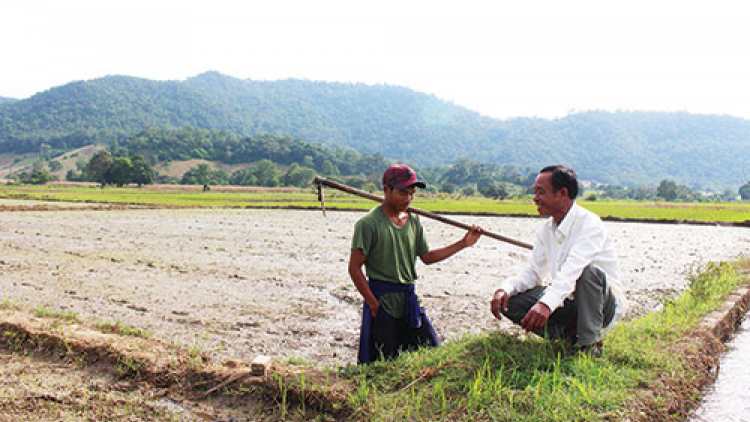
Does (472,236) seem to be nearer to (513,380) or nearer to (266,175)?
(513,380)

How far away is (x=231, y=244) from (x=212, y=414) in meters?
10.6

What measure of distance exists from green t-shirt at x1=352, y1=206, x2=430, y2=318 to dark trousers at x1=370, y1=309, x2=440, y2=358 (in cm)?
8

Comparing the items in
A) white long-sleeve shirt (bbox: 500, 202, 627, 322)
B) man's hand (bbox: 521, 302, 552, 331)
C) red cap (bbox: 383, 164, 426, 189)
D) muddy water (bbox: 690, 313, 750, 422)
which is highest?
red cap (bbox: 383, 164, 426, 189)

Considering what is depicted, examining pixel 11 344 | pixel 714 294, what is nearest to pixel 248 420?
pixel 11 344

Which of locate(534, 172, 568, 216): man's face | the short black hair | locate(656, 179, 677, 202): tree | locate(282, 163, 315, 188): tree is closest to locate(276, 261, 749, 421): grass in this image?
locate(534, 172, 568, 216): man's face

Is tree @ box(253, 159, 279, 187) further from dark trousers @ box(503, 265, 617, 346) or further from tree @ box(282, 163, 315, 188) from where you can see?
dark trousers @ box(503, 265, 617, 346)

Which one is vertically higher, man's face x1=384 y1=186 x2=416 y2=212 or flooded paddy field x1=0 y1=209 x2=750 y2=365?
man's face x1=384 y1=186 x2=416 y2=212

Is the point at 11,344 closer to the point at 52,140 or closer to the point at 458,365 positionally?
the point at 458,365

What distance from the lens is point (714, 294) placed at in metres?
6.35

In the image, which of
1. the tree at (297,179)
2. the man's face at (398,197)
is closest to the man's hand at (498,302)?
the man's face at (398,197)

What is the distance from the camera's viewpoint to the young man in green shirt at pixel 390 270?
3654mm

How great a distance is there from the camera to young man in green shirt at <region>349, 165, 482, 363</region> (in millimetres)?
3654

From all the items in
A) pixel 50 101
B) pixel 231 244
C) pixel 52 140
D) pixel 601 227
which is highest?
pixel 50 101

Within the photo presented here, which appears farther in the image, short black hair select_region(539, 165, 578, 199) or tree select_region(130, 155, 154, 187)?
tree select_region(130, 155, 154, 187)
